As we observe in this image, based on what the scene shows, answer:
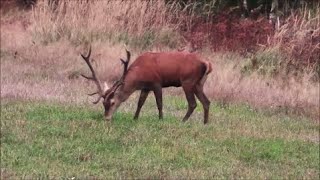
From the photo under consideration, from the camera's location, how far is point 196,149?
951 cm

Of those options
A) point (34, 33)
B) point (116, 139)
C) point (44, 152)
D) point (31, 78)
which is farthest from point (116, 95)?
point (34, 33)

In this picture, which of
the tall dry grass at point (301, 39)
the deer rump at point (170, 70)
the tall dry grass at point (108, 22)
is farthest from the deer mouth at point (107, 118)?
the tall dry grass at point (108, 22)

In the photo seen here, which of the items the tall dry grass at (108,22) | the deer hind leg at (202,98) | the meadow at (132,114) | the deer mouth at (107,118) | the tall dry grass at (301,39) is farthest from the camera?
the tall dry grass at (108,22)

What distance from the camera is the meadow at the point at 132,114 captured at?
8.75 m

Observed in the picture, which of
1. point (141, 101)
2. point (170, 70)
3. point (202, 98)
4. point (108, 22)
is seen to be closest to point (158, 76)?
point (170, 70)

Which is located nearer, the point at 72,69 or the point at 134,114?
the point at 134,114

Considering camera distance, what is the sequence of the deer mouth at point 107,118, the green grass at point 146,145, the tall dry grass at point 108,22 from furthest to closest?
the tall dry grass at point 108,22 < the deer mouth at point 107,118 < the green grass at point 146,145

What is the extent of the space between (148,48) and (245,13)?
4.18m

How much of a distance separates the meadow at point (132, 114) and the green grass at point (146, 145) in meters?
0.02

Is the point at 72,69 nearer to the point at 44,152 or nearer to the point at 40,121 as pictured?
the point at 40,121

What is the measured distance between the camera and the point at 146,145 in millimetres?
9547

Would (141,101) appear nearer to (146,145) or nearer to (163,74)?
(163,74)

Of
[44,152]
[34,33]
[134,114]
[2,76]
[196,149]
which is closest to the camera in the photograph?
[44,152]

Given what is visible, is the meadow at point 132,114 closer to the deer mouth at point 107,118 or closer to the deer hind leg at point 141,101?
the deer mouth at point 107,118
